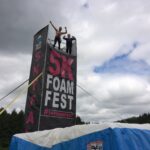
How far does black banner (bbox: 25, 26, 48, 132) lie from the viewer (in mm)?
12297

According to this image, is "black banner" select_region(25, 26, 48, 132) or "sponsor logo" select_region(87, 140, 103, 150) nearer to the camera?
"sponsor logo" select_region(87, 140, 103, 150)

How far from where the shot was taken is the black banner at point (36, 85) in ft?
40.3

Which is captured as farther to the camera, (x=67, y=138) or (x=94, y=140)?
(x=67, y=138)

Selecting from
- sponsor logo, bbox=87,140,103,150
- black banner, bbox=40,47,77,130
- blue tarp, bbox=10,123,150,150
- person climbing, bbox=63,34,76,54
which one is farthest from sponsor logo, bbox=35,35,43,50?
sponsor logo, bbox=87,140,103,150

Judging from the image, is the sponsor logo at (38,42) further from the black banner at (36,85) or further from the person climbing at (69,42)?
the person climbing at (69,42)

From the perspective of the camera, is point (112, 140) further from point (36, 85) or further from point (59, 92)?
point (36, 85)

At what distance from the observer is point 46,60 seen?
505 inches

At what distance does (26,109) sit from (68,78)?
198 cm

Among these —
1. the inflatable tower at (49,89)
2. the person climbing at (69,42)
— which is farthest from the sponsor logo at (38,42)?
the person climbing at (69,42)

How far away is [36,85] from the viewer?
12.8 metres

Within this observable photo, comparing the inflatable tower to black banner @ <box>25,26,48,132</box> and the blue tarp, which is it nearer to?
black banner @ <box>25,26,48,132</box>

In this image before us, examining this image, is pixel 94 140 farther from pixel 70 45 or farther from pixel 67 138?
pixel 70 45

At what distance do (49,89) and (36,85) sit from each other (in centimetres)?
54

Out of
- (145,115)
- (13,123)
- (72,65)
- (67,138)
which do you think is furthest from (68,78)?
(13,123)
